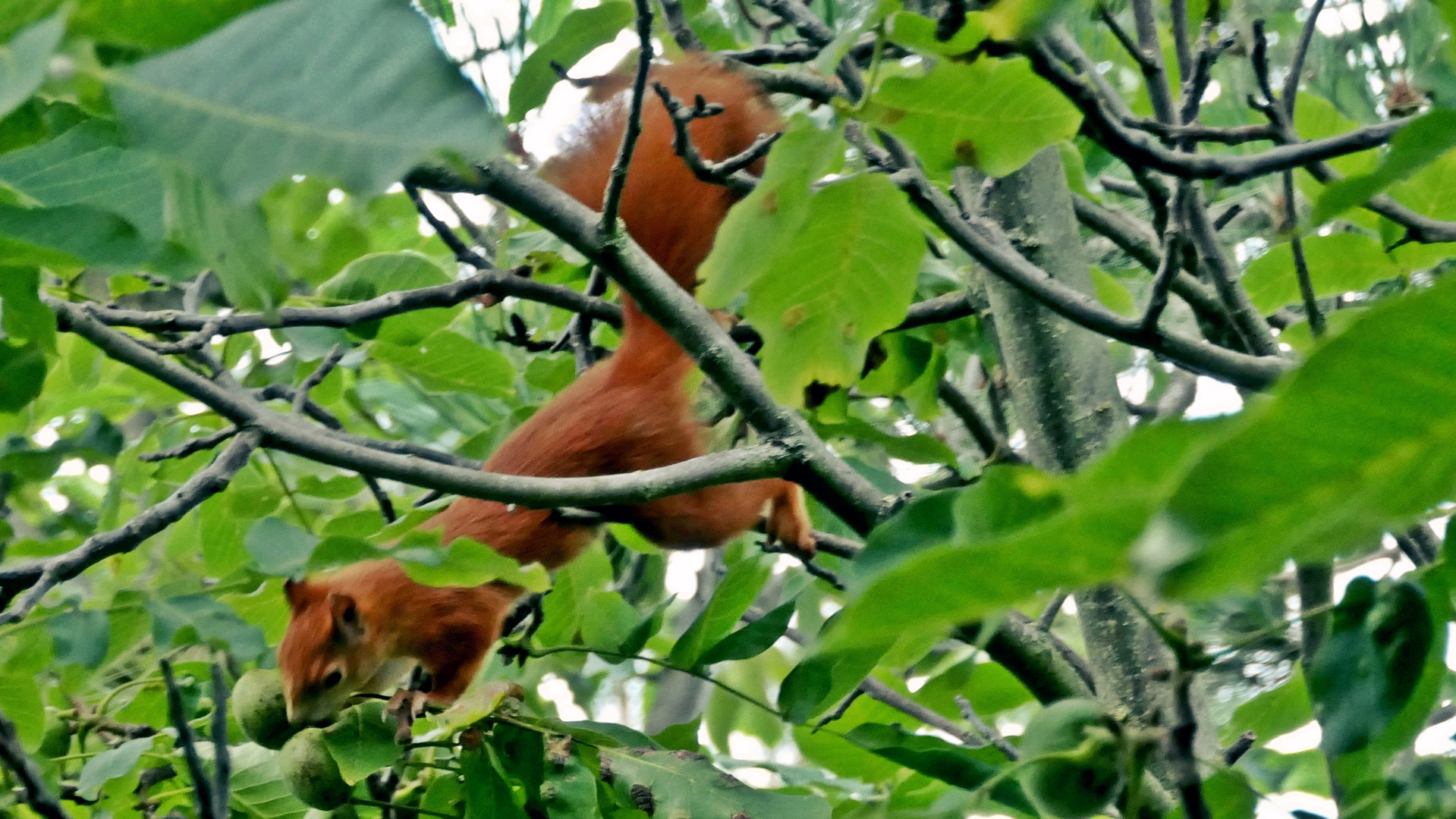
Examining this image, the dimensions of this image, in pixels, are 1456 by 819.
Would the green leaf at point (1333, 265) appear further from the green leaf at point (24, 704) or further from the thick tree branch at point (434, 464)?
the green leaf at point (24, 704)

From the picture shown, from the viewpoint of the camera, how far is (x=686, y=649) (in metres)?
1.00

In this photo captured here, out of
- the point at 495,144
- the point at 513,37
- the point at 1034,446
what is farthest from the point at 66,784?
the point at 495,144

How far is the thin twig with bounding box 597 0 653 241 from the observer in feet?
2.56

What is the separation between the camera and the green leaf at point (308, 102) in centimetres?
30

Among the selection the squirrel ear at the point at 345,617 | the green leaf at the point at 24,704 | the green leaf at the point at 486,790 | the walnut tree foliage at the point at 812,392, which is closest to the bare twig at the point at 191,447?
the walnut tree foliage at the point at 812,392

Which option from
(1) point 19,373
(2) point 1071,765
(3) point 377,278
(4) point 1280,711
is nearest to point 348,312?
(3) point 377,278

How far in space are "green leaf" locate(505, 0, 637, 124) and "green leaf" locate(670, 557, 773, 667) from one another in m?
0.45

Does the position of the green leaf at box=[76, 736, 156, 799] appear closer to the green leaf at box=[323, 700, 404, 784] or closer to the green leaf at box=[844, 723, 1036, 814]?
the green leaf at box=[323, 700, 404, 784]

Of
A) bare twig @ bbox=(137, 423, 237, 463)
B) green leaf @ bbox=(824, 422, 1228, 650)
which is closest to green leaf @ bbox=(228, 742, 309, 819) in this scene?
bare twig @ bbox=(137, 423, 237, 463)

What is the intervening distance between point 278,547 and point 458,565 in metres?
0.12

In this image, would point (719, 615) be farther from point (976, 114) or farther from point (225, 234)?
point (225, 234)

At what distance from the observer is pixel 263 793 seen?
3.70 feet

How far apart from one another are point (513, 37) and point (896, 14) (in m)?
0.92

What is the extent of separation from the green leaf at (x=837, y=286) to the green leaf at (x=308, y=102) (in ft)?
1.57
